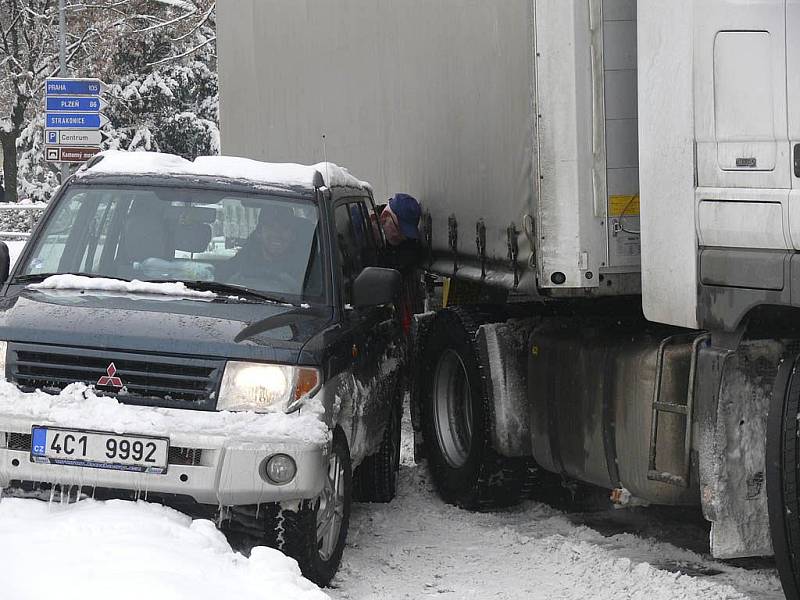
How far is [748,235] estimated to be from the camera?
17.1 feet

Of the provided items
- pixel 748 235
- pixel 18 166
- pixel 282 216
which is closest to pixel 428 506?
pixel 282 216

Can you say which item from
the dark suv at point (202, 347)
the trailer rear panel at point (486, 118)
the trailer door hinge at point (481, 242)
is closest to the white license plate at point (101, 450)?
the dark suv at point (202, 347)

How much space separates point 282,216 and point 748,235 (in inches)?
→ 99.0

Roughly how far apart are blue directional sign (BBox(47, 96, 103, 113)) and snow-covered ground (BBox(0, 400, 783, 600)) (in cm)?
1984

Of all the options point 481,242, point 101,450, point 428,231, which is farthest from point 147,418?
point 428,231

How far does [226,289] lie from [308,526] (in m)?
1.27

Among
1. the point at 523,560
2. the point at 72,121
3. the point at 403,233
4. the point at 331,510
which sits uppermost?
the point at 72,121

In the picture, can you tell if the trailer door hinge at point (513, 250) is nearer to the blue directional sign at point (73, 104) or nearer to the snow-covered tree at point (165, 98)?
the blue directional sign at point (73, 104)

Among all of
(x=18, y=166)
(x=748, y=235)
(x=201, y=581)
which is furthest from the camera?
(x=18, y=166)


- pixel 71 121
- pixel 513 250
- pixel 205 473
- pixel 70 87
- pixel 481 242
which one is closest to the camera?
pixel 205 473

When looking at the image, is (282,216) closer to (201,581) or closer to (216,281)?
(216,281)

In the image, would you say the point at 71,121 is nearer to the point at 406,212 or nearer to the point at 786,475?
the point at 406,212

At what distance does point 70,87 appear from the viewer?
27.4 m

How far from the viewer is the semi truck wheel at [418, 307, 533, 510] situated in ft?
26.1
